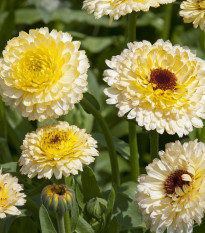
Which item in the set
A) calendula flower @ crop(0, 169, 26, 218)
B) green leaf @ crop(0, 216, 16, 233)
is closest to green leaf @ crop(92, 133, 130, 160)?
green leaf @ crop(0, 216, 16, 233)

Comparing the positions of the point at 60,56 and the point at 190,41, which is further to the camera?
the point at 190,41

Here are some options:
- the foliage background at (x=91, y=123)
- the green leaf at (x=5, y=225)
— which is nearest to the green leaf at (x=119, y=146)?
the foliage background at (x=91, y=123)

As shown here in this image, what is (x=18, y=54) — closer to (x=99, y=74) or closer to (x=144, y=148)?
(x=144, y=148)

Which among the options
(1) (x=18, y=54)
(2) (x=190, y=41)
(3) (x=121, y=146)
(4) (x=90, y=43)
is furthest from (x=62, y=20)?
(1) (x=18, y=54)

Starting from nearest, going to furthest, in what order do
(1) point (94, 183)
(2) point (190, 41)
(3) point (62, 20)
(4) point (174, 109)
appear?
(4) point (174, 109), (1) point (94, 183), (3) point (62, 20), (2) point (190, 41)

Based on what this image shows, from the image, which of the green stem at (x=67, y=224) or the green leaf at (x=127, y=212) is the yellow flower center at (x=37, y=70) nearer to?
the green stem at (x=67, y=224)

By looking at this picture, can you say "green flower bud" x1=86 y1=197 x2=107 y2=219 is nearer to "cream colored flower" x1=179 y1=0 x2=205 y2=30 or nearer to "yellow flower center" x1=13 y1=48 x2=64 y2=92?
"yellow flower center" x1=13 y1=48 x2=64 y2=92
